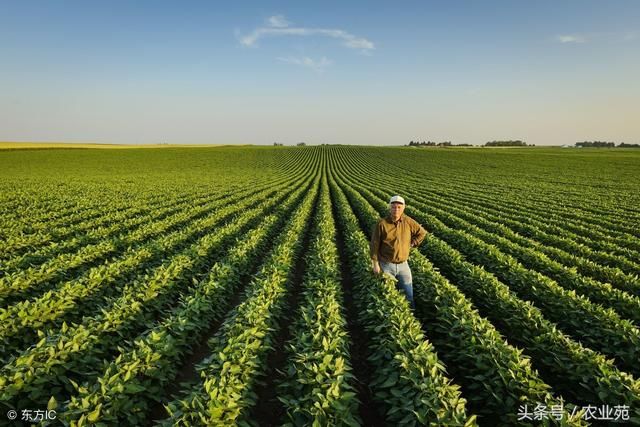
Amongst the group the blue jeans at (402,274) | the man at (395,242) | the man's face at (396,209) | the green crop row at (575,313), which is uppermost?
the man's face at (396,209)

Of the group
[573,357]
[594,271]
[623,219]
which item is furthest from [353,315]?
[623,219]

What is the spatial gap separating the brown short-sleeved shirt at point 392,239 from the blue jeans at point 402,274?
0.14 m

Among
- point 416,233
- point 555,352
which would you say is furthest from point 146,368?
point 555,352

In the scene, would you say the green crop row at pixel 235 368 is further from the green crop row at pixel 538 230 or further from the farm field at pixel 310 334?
the green crop row at pixel 538 230

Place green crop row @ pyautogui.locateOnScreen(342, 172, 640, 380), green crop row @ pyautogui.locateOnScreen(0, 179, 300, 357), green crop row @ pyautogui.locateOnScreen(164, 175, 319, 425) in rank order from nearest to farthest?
green crop row @ pyautogui.locateOnScreen(164, 175, 319, 425), green crop row @ pyautogui.locateOnScreen(342, 172, 640, 380), green crop row @ pyautogui.locateOnScreen(0, 179, 300, 357)

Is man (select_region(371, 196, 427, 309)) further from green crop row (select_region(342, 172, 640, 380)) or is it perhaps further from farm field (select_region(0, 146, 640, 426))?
green crop row (select_region(342, 172, 640, 380))

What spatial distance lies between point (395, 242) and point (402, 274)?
862mm

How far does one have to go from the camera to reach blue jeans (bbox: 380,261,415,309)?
7828mm

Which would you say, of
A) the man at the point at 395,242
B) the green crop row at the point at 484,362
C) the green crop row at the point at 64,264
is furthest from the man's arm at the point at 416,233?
the green crop row at the point at 64,264

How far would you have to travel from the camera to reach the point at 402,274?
7.92 meters

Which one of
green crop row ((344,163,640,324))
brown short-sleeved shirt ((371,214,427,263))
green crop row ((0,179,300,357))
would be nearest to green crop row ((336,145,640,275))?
green crop row ((344,163,640,324))

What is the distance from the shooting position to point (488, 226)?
17.4 m

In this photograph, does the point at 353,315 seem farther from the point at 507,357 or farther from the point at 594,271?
the point at 594,271

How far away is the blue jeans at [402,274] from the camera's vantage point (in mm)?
7828
